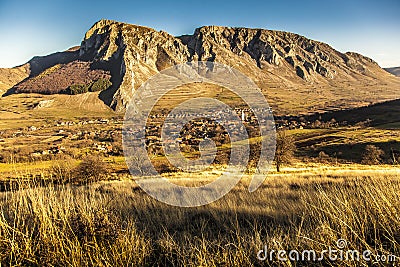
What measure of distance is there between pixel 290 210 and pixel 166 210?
9.59 feet

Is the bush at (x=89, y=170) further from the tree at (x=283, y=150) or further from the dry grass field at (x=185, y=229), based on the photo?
the dry grass field at (x=185, y=229)

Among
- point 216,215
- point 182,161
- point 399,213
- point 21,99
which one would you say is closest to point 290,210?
point 216,215

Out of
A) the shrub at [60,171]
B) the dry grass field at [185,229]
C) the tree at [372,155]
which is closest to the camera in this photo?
the dry grass field at [185,229]

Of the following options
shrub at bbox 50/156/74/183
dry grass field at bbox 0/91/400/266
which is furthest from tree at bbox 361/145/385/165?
shrub at bbox 50/156/74/183

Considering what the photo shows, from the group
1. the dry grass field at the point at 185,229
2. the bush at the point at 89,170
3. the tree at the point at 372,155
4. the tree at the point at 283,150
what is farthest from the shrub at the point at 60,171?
the tree at the point at 372,155

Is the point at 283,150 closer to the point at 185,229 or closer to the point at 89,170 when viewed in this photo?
the point at 89,170

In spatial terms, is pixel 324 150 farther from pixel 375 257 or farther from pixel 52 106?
pixel 52 106

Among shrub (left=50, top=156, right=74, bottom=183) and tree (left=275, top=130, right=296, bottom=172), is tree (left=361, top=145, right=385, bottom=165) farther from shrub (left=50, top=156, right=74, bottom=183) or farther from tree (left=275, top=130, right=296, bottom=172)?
shrub (left=50, top=156, right=74, bottom=183)

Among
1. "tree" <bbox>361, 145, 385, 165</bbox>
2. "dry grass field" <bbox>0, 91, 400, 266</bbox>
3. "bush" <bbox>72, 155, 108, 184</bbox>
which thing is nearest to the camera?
"dry grass field" <bbox>0, 91, 400, 266</bbox>

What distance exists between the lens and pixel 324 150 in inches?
2304

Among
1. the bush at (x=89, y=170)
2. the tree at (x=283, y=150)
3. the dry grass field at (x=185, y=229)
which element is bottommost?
the bush at (x=89, y=170)

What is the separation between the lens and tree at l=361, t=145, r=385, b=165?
4662 centimetres

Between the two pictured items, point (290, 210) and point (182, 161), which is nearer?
point (290, 210)

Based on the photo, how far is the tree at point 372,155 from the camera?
46625 millimetres
